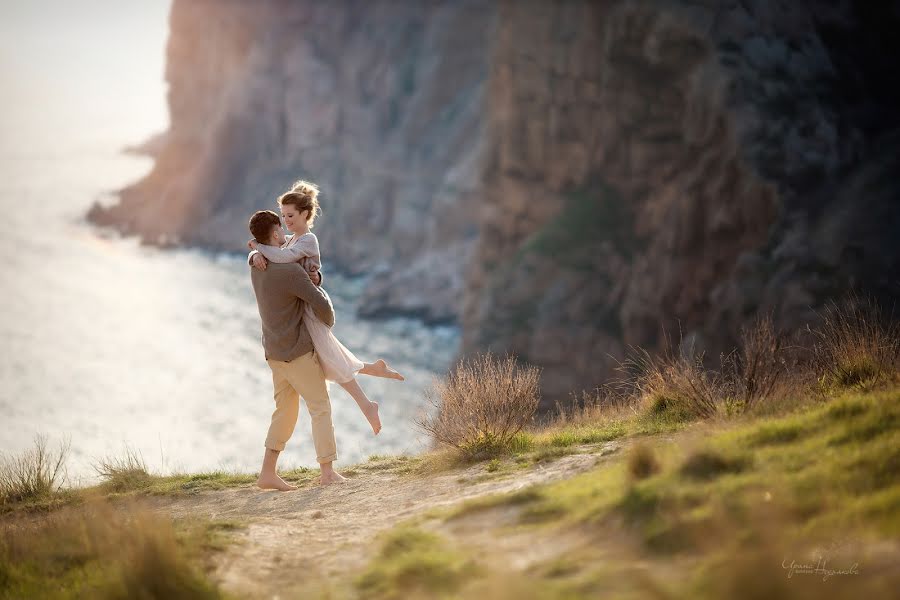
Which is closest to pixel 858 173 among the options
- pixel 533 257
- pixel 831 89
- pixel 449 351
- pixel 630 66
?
pixel 831 89

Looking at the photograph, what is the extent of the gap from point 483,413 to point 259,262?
8.12ft

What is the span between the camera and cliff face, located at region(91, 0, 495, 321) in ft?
216

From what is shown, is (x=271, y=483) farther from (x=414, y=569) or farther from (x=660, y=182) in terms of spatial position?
(x=660, y=182)

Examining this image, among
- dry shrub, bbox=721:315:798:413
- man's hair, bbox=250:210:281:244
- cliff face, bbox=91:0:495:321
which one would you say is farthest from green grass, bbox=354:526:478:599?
cliff face, bbox=91:0:495:321

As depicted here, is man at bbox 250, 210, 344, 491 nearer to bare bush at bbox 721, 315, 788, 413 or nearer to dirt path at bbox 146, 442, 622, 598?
dirt path at bbox 146, 442, 622, 598

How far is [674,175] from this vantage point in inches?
1241

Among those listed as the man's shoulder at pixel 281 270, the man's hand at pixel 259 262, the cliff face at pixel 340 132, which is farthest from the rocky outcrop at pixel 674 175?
the cliff face at pixel 340 132

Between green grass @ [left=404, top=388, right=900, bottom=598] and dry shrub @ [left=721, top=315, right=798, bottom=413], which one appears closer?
green grass @ [left=404, top=388, right=900, bottom=598]

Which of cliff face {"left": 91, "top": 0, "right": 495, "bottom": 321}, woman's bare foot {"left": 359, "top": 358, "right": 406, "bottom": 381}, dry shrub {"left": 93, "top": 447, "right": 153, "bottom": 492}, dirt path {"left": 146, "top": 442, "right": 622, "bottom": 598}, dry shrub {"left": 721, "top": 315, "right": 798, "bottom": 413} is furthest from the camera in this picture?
cliff face {"left": 91, "top": 0, "right": 495, "bottom": 321}

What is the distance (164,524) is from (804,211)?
23013 mm

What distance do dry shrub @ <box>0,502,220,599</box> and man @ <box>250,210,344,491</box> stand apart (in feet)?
6.18

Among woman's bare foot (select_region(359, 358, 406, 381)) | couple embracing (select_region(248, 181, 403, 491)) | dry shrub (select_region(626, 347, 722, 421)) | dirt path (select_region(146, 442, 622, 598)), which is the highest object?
couple embracing (select_region(248, 181, 403, 491))

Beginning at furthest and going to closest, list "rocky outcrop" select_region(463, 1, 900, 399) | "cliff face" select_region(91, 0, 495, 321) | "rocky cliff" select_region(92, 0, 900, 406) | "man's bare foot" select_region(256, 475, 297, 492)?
"cliff face" select_region(91, 0, 495, 321) → "rocky cliff" select_region(92, 0, 900, 406) → "rocky outcrop" select_region(463, 1, 900, 399) → "man's bare foot" select_region(256, 475, 297, 492)

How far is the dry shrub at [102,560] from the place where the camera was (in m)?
4.69
